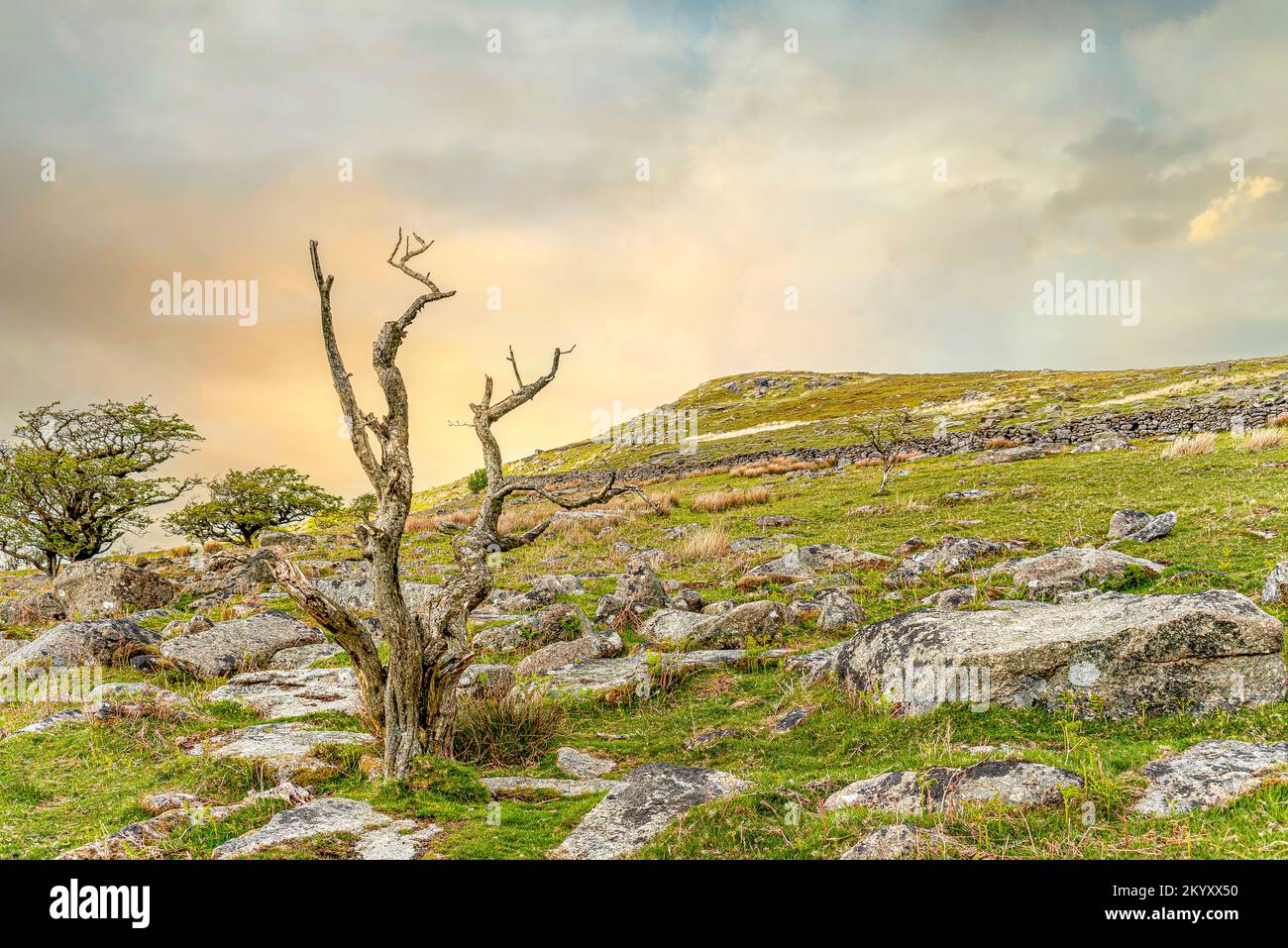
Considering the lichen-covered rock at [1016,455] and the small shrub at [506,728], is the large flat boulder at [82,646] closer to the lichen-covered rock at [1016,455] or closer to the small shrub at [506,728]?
the small shrub at [506,728]

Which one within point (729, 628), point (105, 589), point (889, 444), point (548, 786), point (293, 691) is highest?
point (889, 444)

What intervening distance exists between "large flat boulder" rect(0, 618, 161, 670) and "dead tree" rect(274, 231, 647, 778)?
947cm

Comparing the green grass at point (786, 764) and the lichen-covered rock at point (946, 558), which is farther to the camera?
the lichen-covered rock at point (946, 558)

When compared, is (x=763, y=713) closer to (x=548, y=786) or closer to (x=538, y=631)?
(x=548, y=786)

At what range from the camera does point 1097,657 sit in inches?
315

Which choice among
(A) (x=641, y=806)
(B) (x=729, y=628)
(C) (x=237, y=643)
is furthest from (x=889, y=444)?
(A) (x=641, y=806)

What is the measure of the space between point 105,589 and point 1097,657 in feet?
80.9

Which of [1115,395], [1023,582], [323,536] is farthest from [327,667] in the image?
[1115,395]

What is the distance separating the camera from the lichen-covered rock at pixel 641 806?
6031mm

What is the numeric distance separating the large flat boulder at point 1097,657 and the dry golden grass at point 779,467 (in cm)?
3685

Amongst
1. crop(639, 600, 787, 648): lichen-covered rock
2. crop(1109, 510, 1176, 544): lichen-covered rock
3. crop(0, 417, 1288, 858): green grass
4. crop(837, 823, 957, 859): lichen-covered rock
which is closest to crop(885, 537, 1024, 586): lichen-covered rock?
crop(0, 417, 1288, 858): green grass

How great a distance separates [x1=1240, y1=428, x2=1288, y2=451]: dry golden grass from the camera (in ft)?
87.6

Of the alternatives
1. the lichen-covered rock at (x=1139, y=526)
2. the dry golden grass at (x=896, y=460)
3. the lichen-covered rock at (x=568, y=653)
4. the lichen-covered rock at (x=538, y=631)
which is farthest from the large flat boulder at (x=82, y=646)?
the dry golden grass at (x=896, y=460)
